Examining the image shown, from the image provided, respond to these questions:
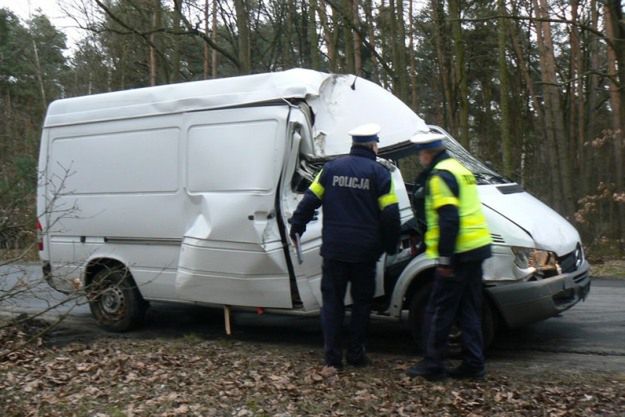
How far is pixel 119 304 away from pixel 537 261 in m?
4.51

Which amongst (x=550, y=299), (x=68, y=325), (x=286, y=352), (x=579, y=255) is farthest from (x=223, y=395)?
(x=68, y=325)

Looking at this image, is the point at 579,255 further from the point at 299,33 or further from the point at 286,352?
the point at 299,33

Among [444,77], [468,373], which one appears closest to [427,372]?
[468,373]

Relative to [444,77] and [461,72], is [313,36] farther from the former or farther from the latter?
[444,77]

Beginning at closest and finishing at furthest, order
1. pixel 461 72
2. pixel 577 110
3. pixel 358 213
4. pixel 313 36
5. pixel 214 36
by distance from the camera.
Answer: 1. pixel 358 213
2. pixel 461 72
3. pixel 313 36
4. pixel 214 36
5. pixel 577 110

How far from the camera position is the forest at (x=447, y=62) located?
17.4 metres

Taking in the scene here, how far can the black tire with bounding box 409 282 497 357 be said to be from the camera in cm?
608

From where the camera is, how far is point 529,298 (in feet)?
19.2

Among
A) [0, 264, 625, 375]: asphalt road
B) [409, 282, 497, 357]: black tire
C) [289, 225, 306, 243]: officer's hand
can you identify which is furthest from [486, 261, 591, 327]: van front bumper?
[289, 225, 306, 243]: officer's hand

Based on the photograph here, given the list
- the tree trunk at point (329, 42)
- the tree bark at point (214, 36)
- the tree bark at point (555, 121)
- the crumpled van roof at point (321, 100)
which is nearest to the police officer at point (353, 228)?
the crumpled van roof at point (321, 100)

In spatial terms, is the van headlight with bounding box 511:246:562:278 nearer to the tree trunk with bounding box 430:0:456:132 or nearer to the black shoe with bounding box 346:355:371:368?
the black shoe with bounding box 346:355:371:368

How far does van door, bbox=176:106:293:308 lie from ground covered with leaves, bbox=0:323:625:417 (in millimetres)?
669

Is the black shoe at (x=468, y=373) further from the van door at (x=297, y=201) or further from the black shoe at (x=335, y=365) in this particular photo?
the van door at (x=297, y=201)

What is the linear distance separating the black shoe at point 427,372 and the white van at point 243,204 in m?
0.76
